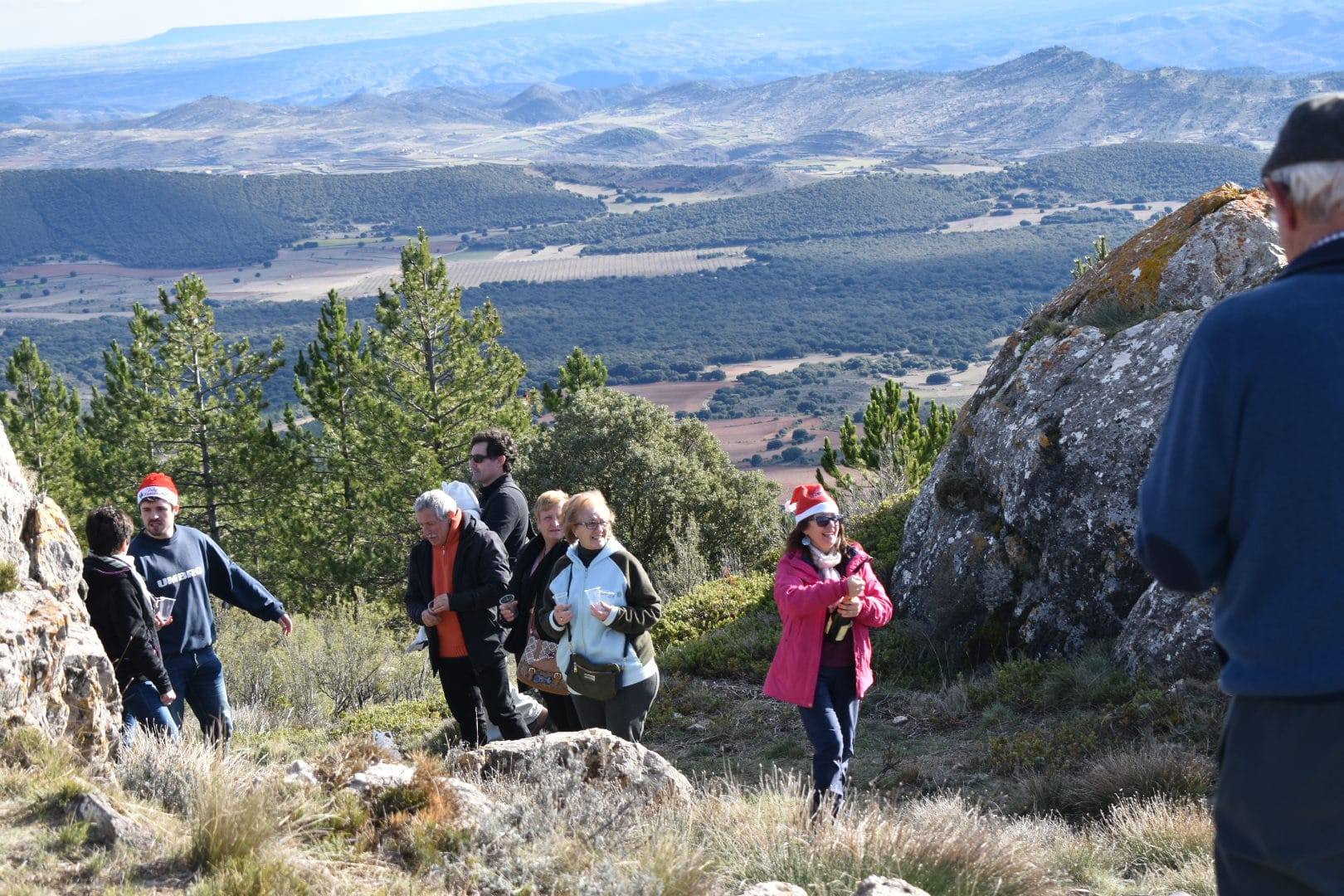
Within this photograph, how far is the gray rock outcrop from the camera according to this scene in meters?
4.91

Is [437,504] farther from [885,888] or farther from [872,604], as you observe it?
[885,888]

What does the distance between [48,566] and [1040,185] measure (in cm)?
17419

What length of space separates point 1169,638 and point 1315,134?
5991 millimetres

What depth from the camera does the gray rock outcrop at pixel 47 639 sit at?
4.91 m

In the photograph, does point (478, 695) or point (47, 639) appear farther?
point (478, 695)

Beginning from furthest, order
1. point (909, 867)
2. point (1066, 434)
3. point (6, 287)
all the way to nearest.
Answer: point (6, 287) → point (1066, 434) → point (909, 867)

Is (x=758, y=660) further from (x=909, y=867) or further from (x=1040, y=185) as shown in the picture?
(x=1040, y=185)

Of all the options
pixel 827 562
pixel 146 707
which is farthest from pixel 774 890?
pixel 146 707

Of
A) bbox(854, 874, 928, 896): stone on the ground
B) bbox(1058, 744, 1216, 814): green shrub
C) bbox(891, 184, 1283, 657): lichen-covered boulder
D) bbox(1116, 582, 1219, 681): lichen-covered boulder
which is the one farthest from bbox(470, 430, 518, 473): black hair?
bbox(854, 874, 928, 896): stone on the ground

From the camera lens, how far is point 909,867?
4078 millimetres

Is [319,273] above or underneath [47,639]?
underneath

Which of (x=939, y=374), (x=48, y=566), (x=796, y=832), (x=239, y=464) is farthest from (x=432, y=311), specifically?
(x=939, y=374)

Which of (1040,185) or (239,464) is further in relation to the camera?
(1040,185)

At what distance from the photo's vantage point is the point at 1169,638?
7.41 metres
